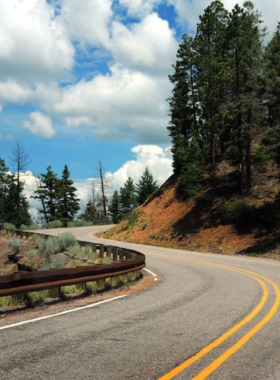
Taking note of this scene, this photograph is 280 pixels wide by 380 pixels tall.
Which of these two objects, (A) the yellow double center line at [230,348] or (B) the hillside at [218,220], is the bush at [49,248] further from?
(A) the yellow double center line at [230,348]

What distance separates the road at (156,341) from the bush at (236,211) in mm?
19213

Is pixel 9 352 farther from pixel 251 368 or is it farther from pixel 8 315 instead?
pixel 251 368

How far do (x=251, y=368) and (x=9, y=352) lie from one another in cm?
339

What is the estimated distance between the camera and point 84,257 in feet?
62.9

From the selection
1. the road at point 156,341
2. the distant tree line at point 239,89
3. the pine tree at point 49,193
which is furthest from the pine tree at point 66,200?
the road at point 156,341

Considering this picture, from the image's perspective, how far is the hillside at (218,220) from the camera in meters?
26.4

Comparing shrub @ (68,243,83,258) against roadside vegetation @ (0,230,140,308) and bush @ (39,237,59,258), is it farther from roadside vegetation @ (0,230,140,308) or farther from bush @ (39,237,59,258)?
bush @ (39,237,59,258)

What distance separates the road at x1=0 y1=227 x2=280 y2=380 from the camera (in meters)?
4.64

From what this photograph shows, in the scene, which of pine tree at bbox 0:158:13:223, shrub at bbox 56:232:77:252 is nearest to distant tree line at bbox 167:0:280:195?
shrub at bbox 56:232:77:252

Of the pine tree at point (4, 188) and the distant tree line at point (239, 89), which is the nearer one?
the distant tree line at point (239, 89)

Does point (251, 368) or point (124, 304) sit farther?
point (124, 304)

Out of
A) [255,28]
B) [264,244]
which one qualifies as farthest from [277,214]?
[255,28]

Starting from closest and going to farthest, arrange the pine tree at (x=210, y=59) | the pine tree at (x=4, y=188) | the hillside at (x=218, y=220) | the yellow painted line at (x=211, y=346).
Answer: the yellow painted line at (x=211, y=346), the hillside at (x=218, y=220), the pine tree at (x=210, y=59), the pine tree at (x=4, y=188)

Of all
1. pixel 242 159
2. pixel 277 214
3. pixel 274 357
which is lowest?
pixel 274 357
